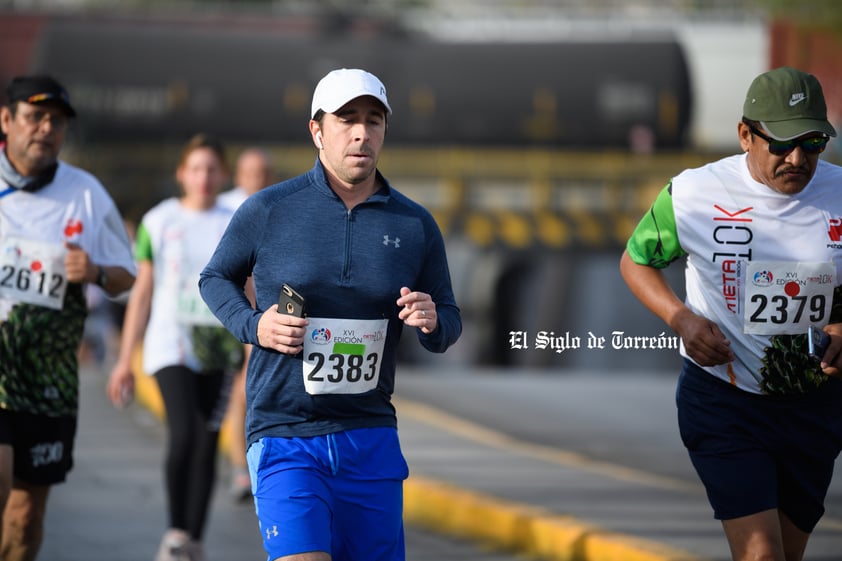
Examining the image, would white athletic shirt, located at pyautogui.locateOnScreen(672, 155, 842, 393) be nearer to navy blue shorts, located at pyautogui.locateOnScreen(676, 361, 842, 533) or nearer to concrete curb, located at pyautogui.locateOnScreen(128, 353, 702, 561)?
navy blue shorts, located at pyautogui.locateOnScreen(676, 361, 842, 533)

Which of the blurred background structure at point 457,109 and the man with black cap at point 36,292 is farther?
the blurred background structure at point 457,109

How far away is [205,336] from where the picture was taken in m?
7.48

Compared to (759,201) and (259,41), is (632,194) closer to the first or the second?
(259,41)

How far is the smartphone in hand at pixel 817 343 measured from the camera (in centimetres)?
461

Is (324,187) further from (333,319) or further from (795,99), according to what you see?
(795,99)

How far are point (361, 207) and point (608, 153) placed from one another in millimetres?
27088

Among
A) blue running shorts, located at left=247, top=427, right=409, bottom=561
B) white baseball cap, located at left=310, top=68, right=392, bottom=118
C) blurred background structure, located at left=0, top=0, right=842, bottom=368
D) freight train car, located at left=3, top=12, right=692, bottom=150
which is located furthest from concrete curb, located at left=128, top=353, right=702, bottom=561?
freight train car, located at left=3, top=12, right=692, bottom=150

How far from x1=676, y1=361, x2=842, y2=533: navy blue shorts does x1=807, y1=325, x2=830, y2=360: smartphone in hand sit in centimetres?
15

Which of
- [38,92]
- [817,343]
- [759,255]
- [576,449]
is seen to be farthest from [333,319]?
[576,449]

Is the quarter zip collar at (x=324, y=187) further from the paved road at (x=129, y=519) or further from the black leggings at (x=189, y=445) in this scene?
the paved road at (x=129, y=519)

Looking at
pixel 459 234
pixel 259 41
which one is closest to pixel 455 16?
pixel 259 41

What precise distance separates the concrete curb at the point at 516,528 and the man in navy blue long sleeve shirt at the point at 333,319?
2.55m

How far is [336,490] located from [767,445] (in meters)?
1.37

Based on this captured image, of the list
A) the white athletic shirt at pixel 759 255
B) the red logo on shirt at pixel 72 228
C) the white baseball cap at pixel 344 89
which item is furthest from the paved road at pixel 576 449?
the white baseball cap at pixel 344 89
